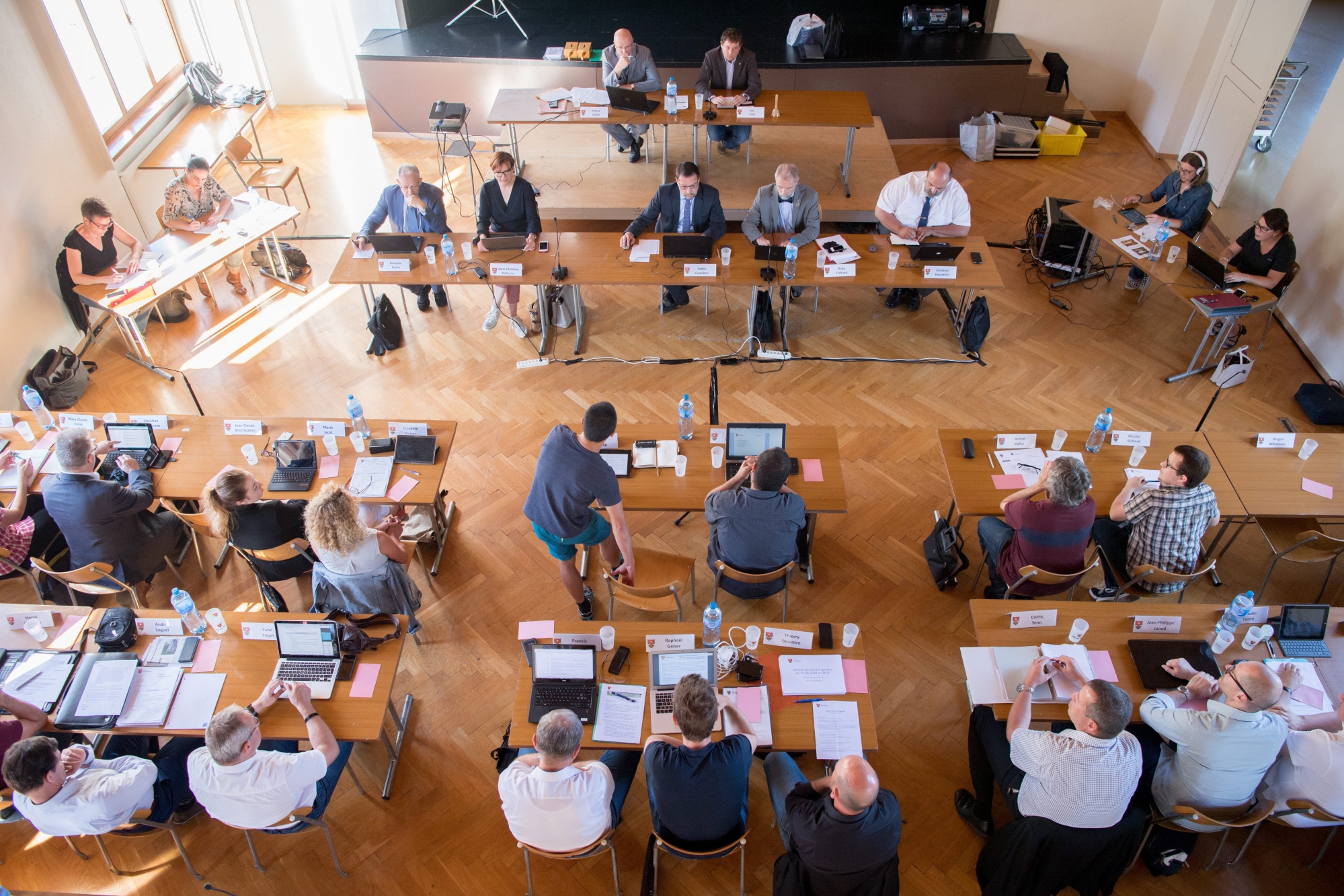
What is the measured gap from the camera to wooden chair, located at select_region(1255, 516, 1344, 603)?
→ 4.77 m

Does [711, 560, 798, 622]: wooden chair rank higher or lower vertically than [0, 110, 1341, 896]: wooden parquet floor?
higher

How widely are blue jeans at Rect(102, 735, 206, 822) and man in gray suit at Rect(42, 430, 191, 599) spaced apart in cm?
110

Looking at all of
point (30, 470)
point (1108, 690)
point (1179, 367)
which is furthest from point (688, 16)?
point (1108, 690)

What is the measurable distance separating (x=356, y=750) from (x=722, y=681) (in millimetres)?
2059

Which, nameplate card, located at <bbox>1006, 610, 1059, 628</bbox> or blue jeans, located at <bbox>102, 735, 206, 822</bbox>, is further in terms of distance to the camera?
nameplate card, located at <bbox>1006, 610, 1059, 628</bbox>

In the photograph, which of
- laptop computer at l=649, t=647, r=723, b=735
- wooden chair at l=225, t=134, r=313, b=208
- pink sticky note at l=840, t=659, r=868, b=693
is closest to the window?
wooden chair at l=225, t=134, r=313, b=208

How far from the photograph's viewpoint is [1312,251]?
7.07 m

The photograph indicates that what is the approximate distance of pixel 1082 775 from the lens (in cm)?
341

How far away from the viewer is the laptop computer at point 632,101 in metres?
7.71

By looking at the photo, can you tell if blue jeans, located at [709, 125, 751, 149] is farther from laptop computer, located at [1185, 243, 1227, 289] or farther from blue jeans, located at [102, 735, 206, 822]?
blue jeans, located at [102, 735, 206, 822]

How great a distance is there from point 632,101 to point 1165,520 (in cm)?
563

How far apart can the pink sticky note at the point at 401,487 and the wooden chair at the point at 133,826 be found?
1895 millimetres

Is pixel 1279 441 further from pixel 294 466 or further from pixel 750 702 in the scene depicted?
pixel 294 466

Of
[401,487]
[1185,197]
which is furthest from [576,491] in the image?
[1185,197]
